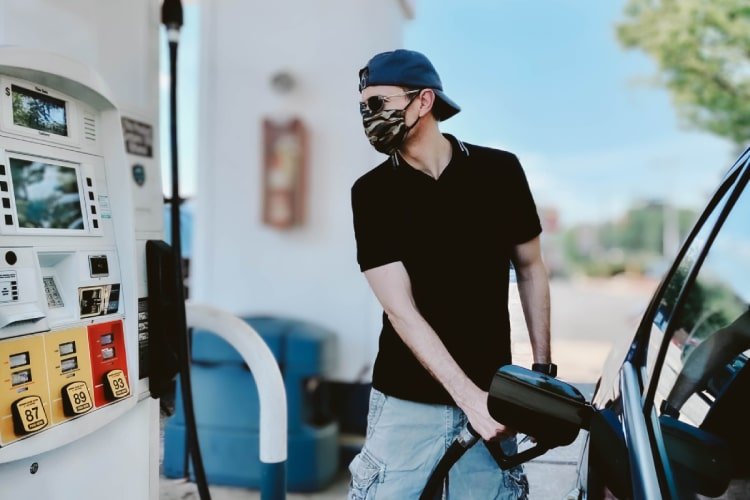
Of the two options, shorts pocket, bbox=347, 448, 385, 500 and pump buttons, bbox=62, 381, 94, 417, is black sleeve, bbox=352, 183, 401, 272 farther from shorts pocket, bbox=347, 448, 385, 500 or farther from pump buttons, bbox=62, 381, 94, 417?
pump buttons, bbox=62, 381, 94, 417

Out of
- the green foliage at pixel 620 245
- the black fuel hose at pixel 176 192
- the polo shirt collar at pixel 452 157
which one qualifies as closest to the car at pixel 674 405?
the polo shirt collar at pixel 452 157

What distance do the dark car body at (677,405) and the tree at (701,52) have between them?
594 cm

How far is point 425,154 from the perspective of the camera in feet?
5.30

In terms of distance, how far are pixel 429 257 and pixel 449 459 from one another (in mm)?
474

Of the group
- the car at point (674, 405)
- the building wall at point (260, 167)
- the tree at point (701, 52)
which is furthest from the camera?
the tree at point (701, 52)

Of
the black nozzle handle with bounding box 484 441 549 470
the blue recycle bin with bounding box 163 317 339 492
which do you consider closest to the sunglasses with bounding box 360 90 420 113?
the black nozzle handle with bounding box 484 441 549 470

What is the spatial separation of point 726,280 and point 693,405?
4.11 m

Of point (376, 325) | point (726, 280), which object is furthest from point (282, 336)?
point (726, 280)

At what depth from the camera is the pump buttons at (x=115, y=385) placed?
1854mm

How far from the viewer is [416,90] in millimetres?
1580

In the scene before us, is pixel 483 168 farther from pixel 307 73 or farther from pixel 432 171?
pixel 307 73

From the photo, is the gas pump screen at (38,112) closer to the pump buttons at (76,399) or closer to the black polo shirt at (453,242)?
the pump buttons at (76,399)

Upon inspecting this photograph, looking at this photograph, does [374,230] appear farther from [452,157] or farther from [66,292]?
[66,292]

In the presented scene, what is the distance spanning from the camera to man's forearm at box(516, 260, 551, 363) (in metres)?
1.67
